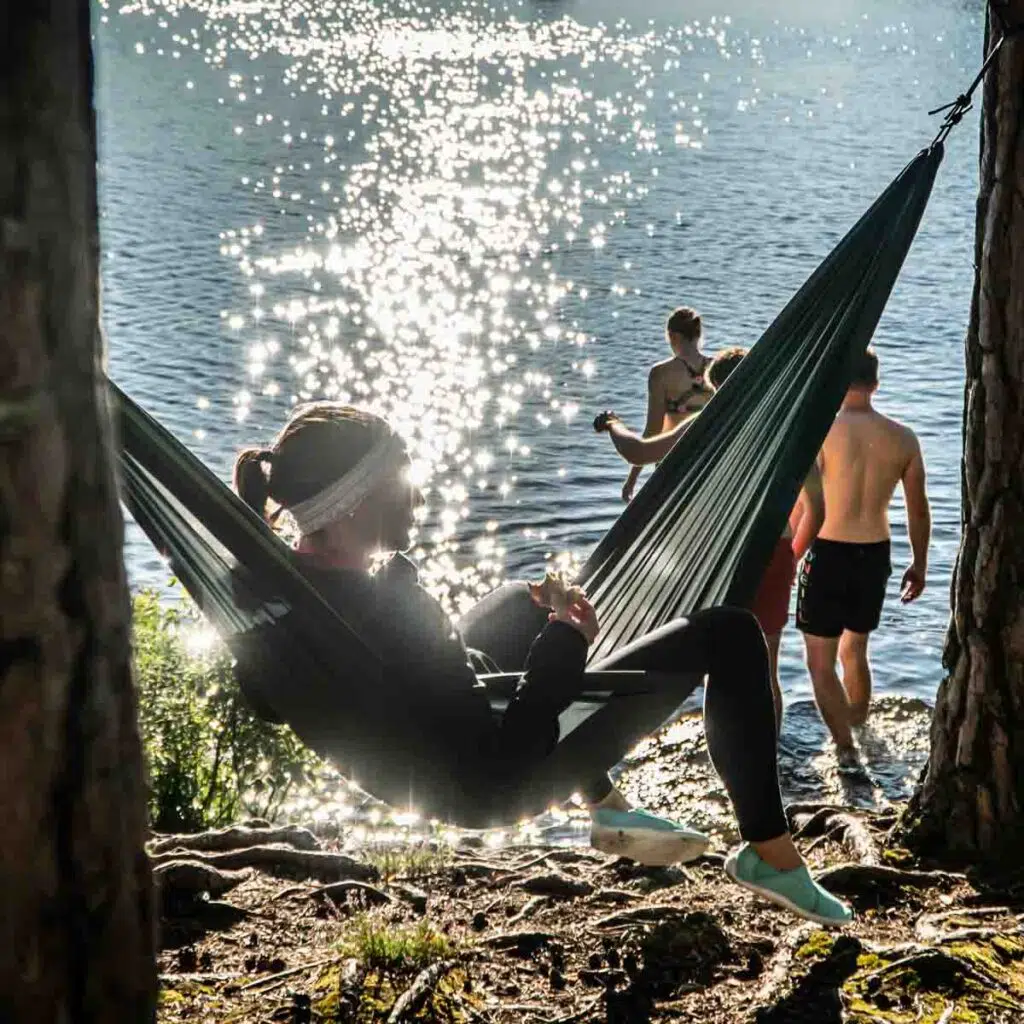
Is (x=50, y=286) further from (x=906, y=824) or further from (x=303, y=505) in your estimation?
(x=906, y=824)

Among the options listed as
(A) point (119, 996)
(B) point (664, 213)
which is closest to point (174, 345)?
(B) point (664, 213)

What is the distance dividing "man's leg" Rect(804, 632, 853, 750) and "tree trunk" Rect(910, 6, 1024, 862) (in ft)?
6.21

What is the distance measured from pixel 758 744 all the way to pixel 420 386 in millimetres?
11530

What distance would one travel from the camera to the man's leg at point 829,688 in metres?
6.25

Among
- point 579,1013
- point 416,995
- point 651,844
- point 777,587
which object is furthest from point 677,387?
point 416,995

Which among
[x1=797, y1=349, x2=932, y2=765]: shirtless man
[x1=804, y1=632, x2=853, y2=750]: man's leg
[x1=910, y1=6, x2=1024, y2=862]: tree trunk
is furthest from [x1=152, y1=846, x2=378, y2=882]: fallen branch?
[x1=804, y1=632, x2=853, y2=750]: man's leg

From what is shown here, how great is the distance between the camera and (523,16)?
190 feet

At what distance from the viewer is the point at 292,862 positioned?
4422mm

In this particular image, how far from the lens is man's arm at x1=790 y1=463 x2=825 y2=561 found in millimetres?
5695

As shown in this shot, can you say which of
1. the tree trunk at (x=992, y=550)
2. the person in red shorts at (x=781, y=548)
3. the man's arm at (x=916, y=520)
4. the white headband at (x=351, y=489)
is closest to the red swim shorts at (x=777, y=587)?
the person in red shorts at (x=781, y=548)

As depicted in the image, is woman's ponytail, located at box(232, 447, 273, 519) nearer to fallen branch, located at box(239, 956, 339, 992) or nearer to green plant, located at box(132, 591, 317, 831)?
fallen branch, located at box(239, 956, 339, 992)

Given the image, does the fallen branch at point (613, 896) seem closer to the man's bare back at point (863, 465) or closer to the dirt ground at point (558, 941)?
the dirt ground at point (558, 941)

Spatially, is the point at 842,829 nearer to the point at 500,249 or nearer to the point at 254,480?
the point at 254,480

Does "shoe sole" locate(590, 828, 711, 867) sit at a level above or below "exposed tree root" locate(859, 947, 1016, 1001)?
above
